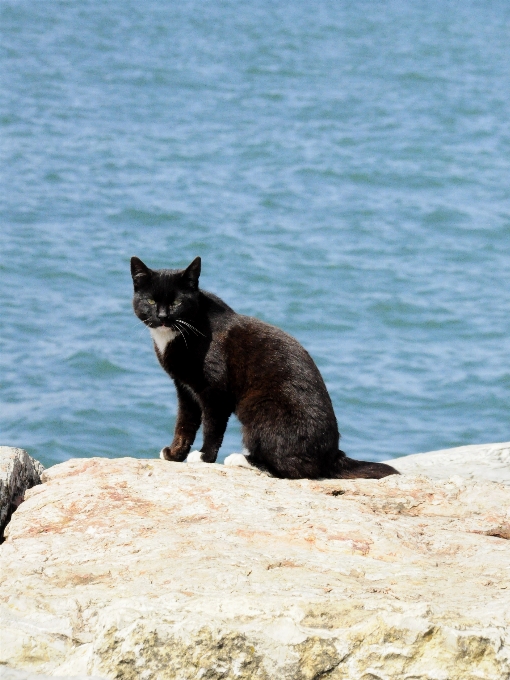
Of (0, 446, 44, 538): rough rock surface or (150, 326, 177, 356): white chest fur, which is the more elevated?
(150, 326, 177, 356): white chest fur

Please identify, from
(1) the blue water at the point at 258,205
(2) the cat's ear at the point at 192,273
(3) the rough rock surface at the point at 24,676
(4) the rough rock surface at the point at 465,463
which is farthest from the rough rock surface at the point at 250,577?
(1) the blue water at the point at 258,205

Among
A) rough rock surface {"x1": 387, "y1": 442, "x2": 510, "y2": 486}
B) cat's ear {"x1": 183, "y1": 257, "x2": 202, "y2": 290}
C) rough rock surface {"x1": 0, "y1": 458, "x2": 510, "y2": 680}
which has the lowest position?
rough rock surface {"x1": 387, "y1": 442, "x2": 510, "y2": 486}

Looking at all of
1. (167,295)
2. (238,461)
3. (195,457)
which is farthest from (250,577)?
(167,295)

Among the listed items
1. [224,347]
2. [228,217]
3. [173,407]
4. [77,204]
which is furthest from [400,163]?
[224,347]

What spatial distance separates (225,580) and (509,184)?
18.0 metres

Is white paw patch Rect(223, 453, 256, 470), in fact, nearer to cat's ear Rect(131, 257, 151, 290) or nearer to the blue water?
cat's ear Rect(131, 257, 151, 290)

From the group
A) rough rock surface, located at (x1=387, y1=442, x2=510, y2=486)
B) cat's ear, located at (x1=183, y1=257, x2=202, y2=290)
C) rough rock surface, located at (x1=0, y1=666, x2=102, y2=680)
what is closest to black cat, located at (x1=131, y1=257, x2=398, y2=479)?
cat's ear, located at (x1=183, y1=257, x2=202, y2=290)

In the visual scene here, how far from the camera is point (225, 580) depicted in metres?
3.72

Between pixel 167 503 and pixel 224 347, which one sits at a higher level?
pixel 224 347

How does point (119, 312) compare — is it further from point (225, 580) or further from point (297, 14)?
point (297, 14)

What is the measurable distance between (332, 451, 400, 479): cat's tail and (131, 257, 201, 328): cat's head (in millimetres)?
1146

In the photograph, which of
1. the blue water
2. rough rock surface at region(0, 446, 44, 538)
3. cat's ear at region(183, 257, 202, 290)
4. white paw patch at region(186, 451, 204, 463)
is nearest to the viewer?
rough rock surface at region(0, 446, 44, 538)

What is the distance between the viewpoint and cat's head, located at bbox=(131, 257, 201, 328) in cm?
587

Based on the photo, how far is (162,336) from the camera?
600 centimetres
